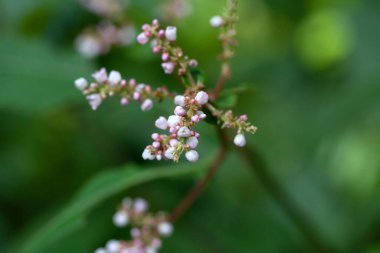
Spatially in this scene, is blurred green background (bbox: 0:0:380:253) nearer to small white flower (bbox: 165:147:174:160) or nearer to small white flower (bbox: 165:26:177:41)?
small white flower (bbox: 165:26:177:41)

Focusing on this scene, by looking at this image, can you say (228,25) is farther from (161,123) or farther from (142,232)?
(142,232)

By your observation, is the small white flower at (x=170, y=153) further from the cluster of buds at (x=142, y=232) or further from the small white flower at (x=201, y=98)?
the cluster of buds at (x=142, y=232)

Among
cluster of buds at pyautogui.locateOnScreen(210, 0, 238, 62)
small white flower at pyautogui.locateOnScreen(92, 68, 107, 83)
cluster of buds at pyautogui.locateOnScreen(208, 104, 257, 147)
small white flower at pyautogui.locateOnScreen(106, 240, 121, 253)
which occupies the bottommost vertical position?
cluster of buds at pyautogui.locateOnScreen(208, 104, 257, 147)

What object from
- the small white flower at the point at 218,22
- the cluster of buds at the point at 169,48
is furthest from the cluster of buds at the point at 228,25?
the cluster of buds at the point at 169,48

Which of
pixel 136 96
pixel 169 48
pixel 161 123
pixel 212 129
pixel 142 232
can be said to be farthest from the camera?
pixel 212 129

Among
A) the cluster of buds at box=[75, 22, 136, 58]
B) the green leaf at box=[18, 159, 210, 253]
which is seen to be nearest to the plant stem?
the green leaf at box=[18, 159, 210, 253]

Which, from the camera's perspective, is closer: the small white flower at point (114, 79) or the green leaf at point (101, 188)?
the small white flower at point (114, 79)

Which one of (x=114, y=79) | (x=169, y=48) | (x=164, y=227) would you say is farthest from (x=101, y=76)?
(x=164, y=227)
